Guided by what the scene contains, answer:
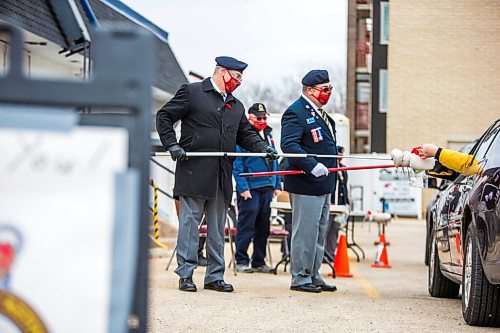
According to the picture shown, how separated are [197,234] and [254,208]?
9.66 ft

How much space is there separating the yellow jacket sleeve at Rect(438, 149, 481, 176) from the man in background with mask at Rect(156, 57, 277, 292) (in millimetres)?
1745

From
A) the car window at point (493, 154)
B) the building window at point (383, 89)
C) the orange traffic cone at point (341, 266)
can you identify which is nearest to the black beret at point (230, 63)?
the car window at point (493, 154)

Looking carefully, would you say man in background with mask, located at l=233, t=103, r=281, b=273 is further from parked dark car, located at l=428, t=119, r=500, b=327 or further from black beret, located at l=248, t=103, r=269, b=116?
parked dark car, located at l=428, t=119, r=500, b=327

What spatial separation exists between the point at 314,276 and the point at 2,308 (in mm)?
7241

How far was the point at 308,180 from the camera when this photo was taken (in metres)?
9.41

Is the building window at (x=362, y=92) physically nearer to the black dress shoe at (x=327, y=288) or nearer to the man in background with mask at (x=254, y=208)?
the man in background with mask at (x=254, y=208)

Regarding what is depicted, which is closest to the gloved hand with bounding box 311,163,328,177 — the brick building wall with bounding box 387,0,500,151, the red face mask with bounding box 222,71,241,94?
the red face mask with bounding box 222,71,241,94

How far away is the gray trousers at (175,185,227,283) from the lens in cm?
916

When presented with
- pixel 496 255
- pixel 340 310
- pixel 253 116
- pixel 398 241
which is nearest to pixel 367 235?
pixel 398 241

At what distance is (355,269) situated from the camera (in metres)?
13.4

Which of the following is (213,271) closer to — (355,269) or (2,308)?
(355,269)

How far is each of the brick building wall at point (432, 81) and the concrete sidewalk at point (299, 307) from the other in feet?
84.4

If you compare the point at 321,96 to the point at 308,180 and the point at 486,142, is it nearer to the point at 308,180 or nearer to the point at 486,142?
the point at 308,180

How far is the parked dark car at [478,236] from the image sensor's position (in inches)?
262
